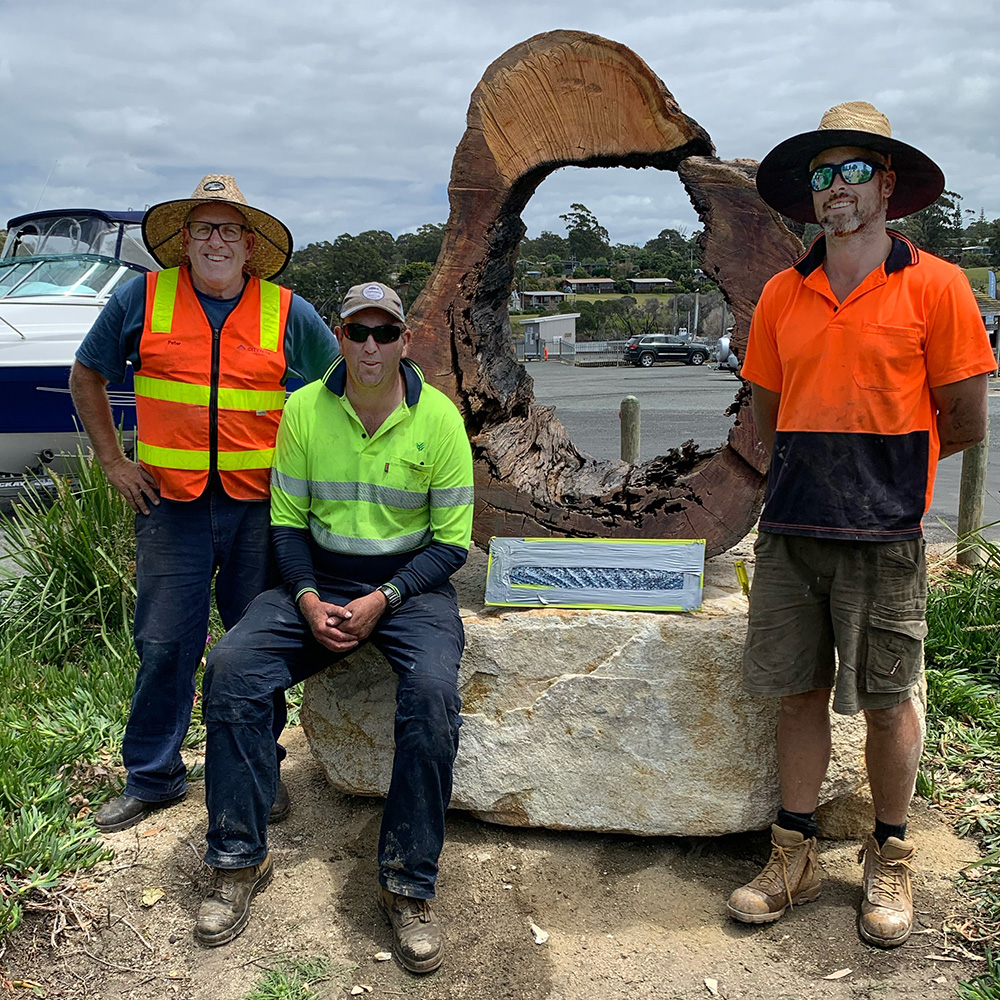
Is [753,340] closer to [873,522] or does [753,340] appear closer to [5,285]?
[873,522]

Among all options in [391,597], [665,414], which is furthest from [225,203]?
[665,414]

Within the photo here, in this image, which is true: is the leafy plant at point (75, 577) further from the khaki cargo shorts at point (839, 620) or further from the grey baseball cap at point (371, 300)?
the khaki cargo shorts at point (839, 620)

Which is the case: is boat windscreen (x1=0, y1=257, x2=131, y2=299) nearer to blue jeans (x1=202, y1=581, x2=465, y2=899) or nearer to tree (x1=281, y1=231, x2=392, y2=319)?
blue jeans (x1=202, y1=581, x2=465, y2=899)

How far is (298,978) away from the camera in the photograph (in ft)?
8.13

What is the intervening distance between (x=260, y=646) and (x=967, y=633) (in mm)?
3102

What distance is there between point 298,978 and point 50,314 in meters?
7.02

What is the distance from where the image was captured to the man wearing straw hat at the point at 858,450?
234cm

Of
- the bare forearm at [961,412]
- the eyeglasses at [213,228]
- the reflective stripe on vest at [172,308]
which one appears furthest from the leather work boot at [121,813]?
the bare forearm at [961,412]

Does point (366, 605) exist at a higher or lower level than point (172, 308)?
lower

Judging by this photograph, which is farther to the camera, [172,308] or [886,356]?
[172,308]

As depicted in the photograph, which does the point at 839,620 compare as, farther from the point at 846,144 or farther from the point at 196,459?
the point at 196,459

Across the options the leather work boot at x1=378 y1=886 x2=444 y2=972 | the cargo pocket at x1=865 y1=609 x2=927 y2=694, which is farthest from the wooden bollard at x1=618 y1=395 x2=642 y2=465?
the leather work boot at x1=378 y1=886 x2=444 y2=972

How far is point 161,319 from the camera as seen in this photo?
294 centimetres

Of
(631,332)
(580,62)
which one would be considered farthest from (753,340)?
(631,332)
